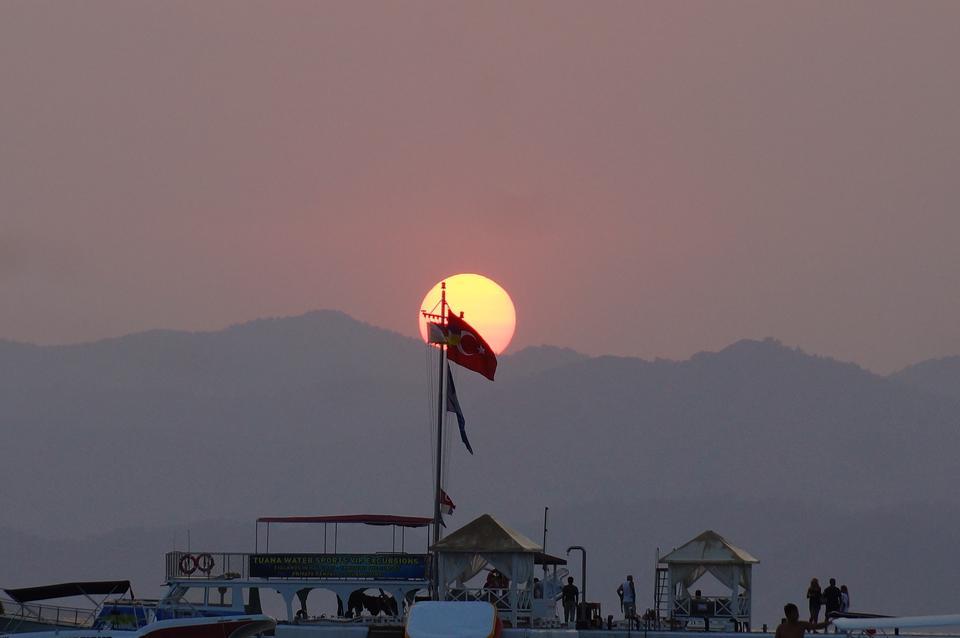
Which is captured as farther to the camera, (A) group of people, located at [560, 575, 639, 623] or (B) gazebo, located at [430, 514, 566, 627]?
(A) group of people, located at [560, 575, 639, 623]

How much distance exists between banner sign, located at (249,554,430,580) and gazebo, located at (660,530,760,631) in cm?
919

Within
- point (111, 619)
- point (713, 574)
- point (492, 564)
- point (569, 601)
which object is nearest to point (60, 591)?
point (111, 619)

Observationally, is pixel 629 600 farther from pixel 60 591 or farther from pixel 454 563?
pixel 60 591

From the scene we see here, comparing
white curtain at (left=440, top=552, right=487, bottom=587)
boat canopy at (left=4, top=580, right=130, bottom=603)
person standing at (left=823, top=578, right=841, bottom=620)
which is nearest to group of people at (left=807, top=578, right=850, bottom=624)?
person standing at (left=823, top=578, right=841, bottom=620)

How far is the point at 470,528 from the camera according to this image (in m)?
61.8

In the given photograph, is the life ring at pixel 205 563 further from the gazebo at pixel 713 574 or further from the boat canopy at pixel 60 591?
the gazebo at pixel 713 574

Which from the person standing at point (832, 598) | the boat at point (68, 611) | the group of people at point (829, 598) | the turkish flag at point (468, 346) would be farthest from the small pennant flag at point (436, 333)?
the person standing at point (832, 598)

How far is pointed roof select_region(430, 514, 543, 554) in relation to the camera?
6009 centimetres

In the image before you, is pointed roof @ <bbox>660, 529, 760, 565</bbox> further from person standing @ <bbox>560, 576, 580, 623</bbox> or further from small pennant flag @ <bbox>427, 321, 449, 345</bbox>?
small pennant flag @ <bbox>427, 321, 449, 345</bbox>

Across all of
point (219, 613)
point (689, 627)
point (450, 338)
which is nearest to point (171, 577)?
point (219, 613)

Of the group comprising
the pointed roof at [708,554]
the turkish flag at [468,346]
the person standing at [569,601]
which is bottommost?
the person standing at [569,601]

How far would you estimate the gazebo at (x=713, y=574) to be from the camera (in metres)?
61.1

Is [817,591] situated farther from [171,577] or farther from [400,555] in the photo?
[171,577]

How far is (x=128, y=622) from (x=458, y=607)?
1148 centimetres
